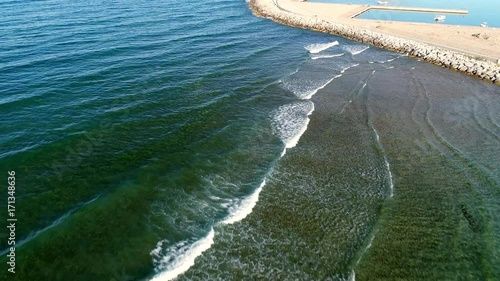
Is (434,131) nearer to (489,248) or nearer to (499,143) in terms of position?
(499,143)

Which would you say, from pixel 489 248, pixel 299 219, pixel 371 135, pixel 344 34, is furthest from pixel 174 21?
pixel 489 248

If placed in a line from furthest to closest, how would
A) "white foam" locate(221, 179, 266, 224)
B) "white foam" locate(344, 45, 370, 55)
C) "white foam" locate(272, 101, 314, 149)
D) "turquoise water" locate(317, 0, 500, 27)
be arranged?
"turquoise water" locate(317, 0, 500, 27) → "white foam" locate(344, 45, 370, 55) → "white foam" locate(272, 101, 314, 149) → "white foam" locate(221, 179, 266, 224)

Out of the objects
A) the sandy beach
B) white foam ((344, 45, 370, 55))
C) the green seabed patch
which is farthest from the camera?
white foam ((344, 45, 370, 55))

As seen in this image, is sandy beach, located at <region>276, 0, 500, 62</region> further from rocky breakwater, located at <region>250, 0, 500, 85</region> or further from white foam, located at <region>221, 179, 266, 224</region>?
white foam, located at <region>221, 179, 266, 224</region>

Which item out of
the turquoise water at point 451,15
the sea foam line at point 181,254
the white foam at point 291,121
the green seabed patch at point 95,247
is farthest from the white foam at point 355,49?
the green seabed patch at point 95,247

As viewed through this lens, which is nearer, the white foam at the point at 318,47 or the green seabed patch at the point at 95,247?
the green seabed patch at the point at 95,247

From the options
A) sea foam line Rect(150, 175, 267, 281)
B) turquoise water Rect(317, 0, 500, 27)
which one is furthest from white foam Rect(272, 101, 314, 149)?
turquoise water Rect(317, 0, 500, 27)

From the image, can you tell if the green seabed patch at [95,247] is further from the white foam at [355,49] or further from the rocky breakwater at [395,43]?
the white foam at [355,49]
